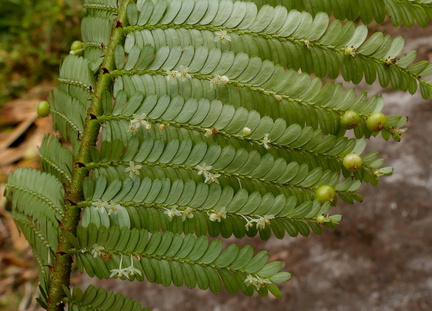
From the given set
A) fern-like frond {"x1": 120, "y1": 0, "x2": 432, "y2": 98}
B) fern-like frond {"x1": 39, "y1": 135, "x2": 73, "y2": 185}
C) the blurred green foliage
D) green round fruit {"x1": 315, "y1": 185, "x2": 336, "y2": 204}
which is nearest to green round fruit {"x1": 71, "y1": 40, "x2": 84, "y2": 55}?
fern-like frond {"x1": 39, "y1": 135, "x2": 73, "y2": 185}

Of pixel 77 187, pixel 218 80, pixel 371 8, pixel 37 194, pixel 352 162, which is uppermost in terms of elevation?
pixel 371 8

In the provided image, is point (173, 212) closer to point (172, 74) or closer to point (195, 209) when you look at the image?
point (195, 209)

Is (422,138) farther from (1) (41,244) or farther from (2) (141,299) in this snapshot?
(1) (41,244)

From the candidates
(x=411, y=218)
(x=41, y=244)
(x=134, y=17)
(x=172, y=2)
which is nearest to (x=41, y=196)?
(x=41, y=244)

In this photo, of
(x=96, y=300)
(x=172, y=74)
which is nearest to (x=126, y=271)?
(x=96, y=300)

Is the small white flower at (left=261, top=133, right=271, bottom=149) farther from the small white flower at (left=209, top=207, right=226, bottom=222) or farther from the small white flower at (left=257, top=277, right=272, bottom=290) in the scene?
the small white flower at (left=257, top=277, right=272, bottom=290)

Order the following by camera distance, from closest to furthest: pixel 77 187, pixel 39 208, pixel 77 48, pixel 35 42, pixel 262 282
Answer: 1. pixel 262 282
2. pixel 77 187
3. pixel 39 208
4. pixel 77 48
5. pixel 35 42

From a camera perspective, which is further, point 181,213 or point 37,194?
point 37,194
